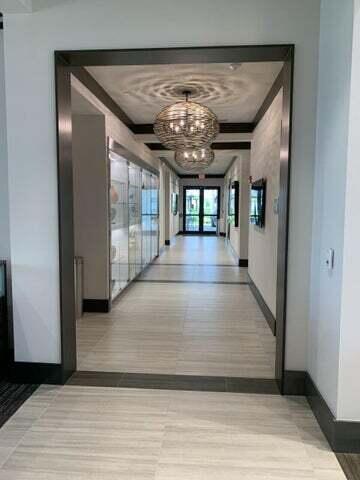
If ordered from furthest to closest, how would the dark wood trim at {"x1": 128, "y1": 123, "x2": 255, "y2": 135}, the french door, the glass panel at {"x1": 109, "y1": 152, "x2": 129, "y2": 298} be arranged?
the french door < the dark wood trim at {"x1": 128, "y1": 123, "x2": 255, "y2": 135} < the glass panel at {"x1": 109, "y1": 152, "x2": 129, "y2": 298}

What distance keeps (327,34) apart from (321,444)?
2.75 metres

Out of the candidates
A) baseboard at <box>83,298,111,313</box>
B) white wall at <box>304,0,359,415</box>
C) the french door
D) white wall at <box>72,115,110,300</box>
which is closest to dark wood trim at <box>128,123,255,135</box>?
white wall at <box>72,115,110,300</box>

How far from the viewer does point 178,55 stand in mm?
2932

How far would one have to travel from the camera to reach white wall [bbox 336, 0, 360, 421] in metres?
2.17

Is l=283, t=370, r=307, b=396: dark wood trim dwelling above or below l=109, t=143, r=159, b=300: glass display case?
below

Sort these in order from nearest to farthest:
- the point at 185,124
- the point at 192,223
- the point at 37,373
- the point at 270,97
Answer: the point at 37,373 < the point at 185,124 < the point at 270,97 < the point at 192,223

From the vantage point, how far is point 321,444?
239cm

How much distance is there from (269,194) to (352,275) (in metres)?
2.89

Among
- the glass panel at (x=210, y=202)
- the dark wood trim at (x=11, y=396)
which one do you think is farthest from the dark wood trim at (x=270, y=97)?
the glass panel at (x=210, y=202)

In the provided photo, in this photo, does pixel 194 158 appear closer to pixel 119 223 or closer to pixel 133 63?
pixel 119 223

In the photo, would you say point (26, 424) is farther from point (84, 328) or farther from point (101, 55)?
point (101, 55)

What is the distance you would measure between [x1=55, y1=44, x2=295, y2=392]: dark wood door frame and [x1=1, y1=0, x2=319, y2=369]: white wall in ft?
0.17

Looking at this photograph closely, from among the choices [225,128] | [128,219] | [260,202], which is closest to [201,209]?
[225,128]

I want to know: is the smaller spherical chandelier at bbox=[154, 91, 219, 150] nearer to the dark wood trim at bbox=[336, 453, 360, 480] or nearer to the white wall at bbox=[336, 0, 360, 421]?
the white wall at bbox=[336, 0, 360, 421]
